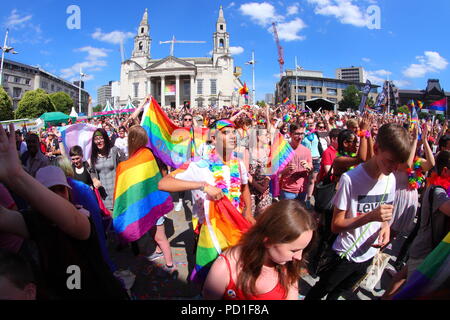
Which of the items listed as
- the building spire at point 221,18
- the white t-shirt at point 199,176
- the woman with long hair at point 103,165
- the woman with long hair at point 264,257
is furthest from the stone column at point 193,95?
the woman with long hair at point 264,257

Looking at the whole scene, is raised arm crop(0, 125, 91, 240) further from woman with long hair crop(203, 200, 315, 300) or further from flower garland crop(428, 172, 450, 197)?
flower garland crop(428, 172, 450, 197)

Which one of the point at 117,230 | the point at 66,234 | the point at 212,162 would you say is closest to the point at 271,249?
the point at 66,234

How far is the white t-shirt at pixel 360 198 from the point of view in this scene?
200 centimetres

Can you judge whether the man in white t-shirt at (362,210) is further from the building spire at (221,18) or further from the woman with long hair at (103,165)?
the building spire at (221,18)

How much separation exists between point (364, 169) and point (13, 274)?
Result: 2196 millimetres

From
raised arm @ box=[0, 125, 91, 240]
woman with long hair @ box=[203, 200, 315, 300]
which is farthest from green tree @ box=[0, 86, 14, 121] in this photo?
woman with long hair @ box=[203, 200, 315, 300]

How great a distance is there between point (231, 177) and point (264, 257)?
43.6 inches

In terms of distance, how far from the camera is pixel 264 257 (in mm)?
1421

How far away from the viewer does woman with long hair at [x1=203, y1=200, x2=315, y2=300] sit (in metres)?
1.37

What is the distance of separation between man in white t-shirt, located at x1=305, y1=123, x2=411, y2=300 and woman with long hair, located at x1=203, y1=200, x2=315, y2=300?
677 mm

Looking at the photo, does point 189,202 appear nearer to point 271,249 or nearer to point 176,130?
point 176,130

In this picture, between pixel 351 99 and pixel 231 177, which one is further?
pixel 351 99

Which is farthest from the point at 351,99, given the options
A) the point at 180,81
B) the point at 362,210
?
the point at 362,210

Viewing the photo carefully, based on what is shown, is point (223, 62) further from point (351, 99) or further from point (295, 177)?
point (295, 177)
